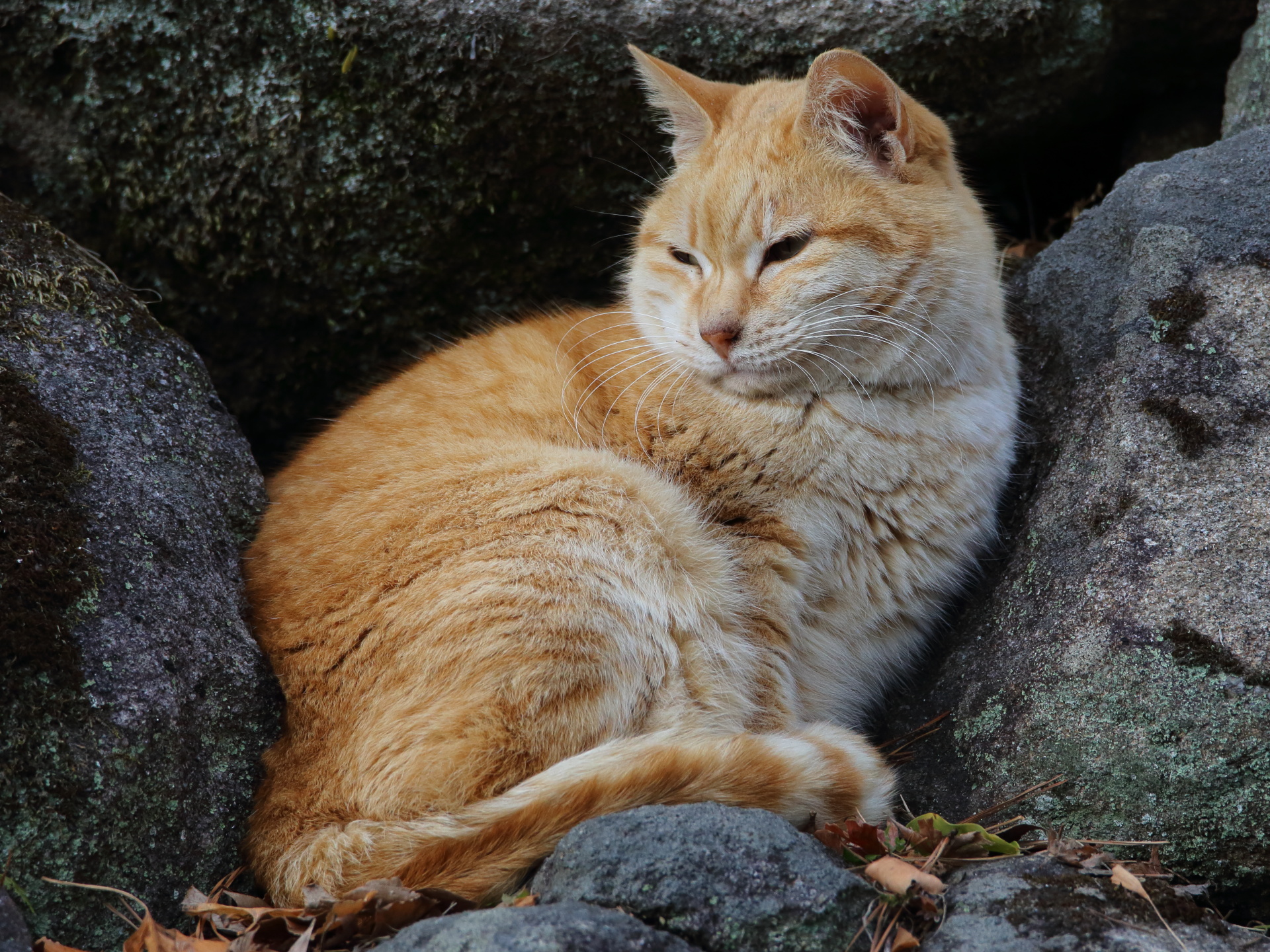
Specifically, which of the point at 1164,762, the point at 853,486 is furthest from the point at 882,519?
the point at 1164,762

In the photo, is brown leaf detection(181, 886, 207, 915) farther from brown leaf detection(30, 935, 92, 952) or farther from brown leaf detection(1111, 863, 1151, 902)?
brown leaf detection(1111, 863, 1151, 902)

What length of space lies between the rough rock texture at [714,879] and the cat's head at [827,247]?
1297 millimetres

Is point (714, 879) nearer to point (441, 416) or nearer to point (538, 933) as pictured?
point (538, 933)

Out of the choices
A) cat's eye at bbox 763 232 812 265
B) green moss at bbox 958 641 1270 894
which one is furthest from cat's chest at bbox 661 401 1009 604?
green moss at bbox 958 641 1270 894

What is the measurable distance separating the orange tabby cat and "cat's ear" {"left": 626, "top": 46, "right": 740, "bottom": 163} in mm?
11

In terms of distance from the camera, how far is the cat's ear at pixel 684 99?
3082 mm

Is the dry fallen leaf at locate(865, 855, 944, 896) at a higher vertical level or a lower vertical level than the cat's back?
lower

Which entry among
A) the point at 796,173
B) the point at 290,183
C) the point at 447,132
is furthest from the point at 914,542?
the point at 290,183

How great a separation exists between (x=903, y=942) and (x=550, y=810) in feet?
2.60

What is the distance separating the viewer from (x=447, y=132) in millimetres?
3484

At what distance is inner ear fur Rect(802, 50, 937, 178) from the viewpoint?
2.81m

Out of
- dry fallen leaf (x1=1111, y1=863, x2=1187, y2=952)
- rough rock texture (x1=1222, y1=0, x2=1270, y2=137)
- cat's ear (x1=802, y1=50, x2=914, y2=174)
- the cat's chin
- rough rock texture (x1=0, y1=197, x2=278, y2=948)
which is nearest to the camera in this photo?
dry fallen leaf (x1=1111, y1=863, x2=1187, y2=952)

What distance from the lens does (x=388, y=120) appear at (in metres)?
3.46

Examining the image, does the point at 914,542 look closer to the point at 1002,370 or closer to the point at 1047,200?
the point at 1002,370
